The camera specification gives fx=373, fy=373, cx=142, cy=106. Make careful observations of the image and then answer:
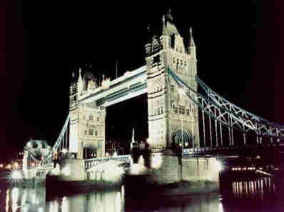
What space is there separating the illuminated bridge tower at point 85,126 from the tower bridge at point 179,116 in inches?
9.8

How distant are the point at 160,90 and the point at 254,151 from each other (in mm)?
12743

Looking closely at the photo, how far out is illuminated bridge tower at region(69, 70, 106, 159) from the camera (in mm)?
46906

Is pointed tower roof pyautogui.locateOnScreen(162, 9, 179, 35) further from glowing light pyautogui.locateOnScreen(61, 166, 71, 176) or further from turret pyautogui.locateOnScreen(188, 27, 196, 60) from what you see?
glowing light pyautogui.locateOnScreen(61, 166, 71, 176)

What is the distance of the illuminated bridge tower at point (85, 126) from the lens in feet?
154

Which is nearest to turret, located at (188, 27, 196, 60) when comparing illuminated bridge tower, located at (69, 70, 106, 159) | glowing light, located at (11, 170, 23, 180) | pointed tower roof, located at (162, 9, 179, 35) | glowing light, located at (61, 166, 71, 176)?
pointed tower roof, located at (162, 9, 179, 35)

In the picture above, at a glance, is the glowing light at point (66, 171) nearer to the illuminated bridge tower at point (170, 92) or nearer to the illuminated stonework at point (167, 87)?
the illuminated stonework at point (167, 87)

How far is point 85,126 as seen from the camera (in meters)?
47.3

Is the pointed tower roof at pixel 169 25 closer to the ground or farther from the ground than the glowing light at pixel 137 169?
farther from the ground

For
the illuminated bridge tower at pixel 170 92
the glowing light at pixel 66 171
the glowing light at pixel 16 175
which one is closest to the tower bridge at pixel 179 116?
the illuminated bridge tower at pixel 170 92

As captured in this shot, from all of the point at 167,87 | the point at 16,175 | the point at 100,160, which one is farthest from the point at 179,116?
the point at 16,175

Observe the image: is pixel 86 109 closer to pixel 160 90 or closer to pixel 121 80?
pixel 121 80

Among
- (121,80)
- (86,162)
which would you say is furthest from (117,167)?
(121,80)

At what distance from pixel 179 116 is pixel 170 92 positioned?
2.26 meters

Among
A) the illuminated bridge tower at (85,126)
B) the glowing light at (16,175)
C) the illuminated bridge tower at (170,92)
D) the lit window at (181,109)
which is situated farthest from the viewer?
the glowing light at (16,175)
